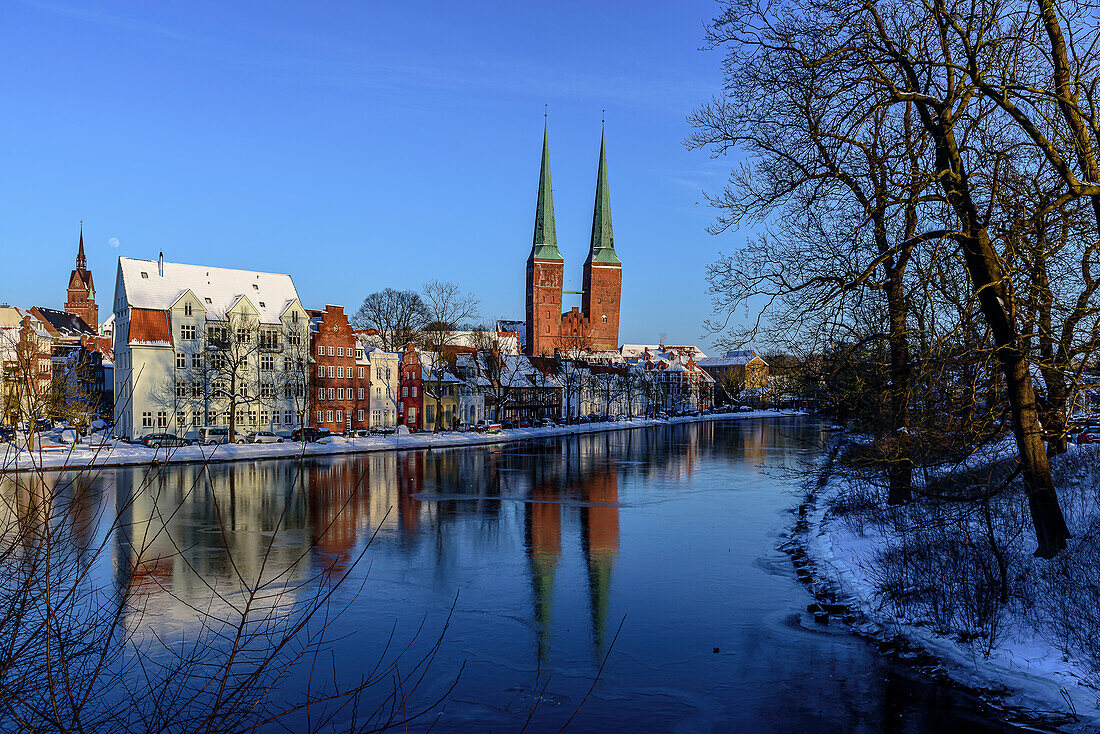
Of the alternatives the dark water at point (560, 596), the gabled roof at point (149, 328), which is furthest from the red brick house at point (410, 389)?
the dark water at point (560, 596)

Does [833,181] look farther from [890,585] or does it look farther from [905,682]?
[905,682]

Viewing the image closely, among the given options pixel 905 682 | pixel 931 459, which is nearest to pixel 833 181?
pixel 931 459

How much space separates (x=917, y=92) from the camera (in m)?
13.6

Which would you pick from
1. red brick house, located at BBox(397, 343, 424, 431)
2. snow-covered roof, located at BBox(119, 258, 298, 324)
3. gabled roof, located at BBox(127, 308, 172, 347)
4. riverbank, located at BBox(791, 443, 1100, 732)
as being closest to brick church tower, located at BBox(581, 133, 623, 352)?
red brick house, located at BBox(397, 343, 424, 431)

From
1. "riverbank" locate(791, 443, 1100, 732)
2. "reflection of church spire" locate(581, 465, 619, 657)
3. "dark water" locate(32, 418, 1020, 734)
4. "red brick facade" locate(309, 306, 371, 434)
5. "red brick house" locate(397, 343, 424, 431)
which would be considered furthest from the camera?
"red brick house" locate(397, 343, 424, 431)

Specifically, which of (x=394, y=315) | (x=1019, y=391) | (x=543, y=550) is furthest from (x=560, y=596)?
(x=394, y=315)

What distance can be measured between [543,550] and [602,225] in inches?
5259

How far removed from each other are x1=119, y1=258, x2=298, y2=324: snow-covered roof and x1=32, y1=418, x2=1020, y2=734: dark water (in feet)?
91.5

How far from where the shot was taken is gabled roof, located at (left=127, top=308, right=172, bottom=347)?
56719 mm

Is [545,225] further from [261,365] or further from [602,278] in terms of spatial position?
[261,365]

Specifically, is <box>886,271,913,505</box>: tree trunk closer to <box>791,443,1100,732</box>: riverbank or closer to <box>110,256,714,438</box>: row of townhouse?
<box>791,443,1100,732</box>: riverbank

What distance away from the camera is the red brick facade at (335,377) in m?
65.4

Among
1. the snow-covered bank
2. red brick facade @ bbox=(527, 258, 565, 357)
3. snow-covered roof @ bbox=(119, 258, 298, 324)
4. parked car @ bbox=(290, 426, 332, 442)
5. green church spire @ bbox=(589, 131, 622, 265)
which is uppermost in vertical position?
green church spire @ bbox=(589, 131, 622, 265)

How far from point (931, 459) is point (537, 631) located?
872 cm
